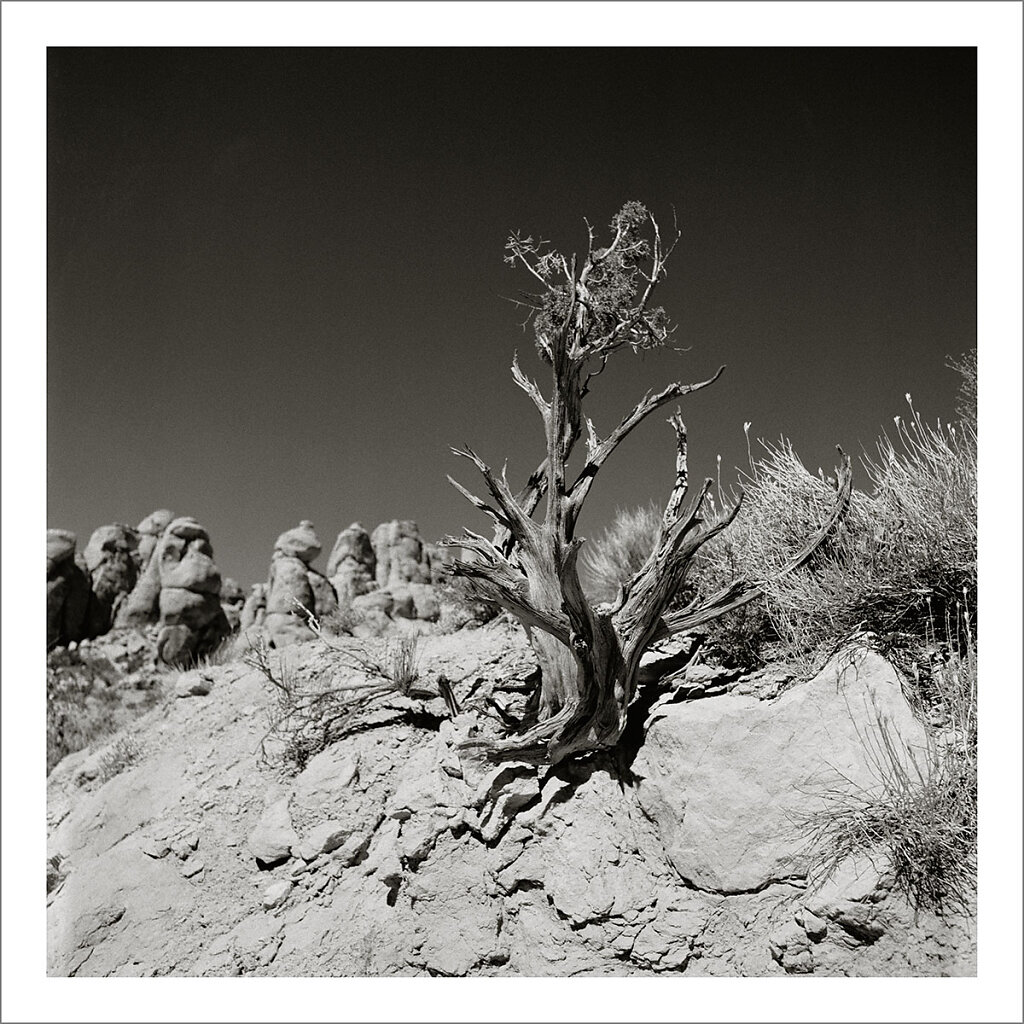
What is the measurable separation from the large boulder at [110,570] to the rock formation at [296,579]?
2311 millimetres

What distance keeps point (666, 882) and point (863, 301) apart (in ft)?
8.90

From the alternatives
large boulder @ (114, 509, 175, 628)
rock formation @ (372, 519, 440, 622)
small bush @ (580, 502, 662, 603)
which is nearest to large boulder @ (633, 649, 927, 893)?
small bush @ (580, 502, 662, 603)

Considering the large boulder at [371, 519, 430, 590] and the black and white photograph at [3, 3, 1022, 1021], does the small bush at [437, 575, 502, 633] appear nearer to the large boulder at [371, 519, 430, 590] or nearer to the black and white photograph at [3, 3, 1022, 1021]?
the black and white photograph at [3, 3, 1022, 1021]

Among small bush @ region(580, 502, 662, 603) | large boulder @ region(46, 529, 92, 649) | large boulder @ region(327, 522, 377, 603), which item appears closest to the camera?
small bush @ region(580, 502, 662, 603)

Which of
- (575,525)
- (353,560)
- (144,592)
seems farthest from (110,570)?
(575,525)

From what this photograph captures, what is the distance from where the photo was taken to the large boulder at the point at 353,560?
15602mm

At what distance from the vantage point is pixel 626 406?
13.5 feet

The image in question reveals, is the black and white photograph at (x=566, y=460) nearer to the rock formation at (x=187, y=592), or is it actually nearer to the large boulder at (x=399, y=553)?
the rock formation at (x=187, y=592)

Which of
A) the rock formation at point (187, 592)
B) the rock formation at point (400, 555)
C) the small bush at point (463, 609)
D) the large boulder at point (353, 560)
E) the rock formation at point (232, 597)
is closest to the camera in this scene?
the small bush at point (463, 609)

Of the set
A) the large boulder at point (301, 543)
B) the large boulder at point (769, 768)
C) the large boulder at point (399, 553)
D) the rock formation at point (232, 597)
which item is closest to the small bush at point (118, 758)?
the large boulder at point (769, 768)

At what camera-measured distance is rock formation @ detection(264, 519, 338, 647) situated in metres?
13.6

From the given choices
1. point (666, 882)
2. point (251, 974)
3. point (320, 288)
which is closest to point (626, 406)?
point (320, 288)

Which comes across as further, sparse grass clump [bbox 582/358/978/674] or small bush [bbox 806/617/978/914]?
sparse grass clump [bbox 582/358/978/674]

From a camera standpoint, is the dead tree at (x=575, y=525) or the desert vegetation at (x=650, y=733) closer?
the desert vegetation at (x=650, y=733)
